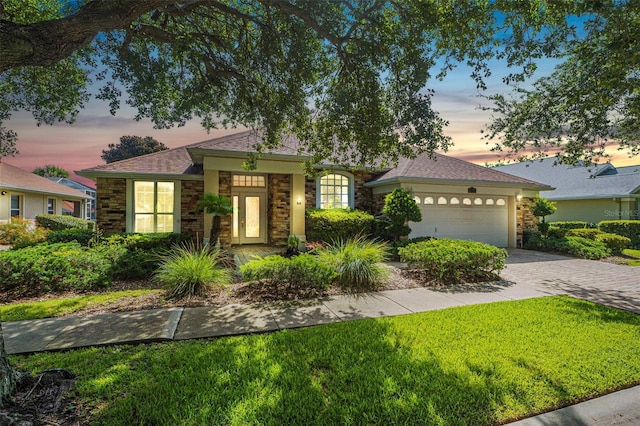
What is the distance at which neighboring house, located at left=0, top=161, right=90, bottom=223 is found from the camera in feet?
54.1

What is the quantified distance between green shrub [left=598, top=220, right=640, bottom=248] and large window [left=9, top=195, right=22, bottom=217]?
33.5 meters

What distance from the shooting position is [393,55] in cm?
668

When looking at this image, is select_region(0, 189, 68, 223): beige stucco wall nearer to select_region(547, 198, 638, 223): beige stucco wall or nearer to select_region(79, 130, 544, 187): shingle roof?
select_region(79, 130, 544, 187): shingle roof

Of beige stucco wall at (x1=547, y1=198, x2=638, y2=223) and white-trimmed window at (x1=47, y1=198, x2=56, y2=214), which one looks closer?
beige stucco wall at (x1=547, y1=198, x2=638, y2=223)

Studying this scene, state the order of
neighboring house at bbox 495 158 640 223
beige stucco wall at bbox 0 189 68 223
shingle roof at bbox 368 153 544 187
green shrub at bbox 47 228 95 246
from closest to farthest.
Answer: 1. green shrub at bbox 47 228 95 246
2. shingle roof at bbox 368 153 544 187
3. beige stucco wall at bbox 0 189 68 223
4. neighboring house at bbox 495 158 640 223

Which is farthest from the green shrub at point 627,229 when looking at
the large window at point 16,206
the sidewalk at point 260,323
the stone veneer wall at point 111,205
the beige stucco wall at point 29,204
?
the large window at point 16,206

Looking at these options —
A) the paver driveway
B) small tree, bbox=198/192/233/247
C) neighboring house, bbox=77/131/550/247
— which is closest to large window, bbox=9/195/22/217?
neighboring house, bbox=77/131/550/247

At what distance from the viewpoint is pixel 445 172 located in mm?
13461

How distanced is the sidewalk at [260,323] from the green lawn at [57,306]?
13.2 inches

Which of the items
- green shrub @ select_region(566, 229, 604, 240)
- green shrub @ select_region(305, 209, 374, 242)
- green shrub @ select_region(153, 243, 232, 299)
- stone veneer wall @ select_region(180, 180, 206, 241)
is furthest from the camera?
green shrub @ select_region(566, 229, 604, 240)

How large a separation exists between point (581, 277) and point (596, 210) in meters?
14.5

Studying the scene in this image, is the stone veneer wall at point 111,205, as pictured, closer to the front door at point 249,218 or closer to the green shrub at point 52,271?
the green shrub at point 52,271

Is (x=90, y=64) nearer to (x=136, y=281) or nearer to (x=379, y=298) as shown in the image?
(x=136, y=281)

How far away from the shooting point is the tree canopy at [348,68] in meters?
5.83
